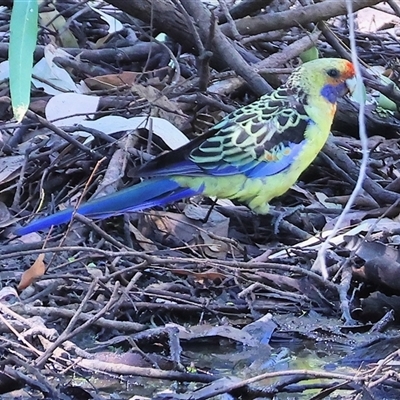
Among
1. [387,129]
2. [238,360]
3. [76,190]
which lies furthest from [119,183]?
[387,129]

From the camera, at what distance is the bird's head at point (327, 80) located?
3.55 metres

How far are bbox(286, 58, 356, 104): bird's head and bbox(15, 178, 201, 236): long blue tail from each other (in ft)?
2.19

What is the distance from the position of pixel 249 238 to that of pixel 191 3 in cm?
108

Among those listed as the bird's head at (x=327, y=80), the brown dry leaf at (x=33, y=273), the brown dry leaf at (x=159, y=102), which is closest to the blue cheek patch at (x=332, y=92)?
the bird's head at (x=327, y=80)

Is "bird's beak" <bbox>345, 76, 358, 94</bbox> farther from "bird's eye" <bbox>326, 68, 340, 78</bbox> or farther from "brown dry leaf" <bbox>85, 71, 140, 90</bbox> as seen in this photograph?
"brown dry leaf" <bbox>85, 71, 140, 90</bbox>

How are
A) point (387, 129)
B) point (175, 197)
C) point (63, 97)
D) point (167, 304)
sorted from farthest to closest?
1. point (387, 129)
2. point (63, 97)
3. point (175, 197)
4. point (167, 304)

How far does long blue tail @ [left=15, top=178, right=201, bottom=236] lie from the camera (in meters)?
2.99

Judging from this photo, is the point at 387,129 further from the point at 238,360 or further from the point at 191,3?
the point at 238,360

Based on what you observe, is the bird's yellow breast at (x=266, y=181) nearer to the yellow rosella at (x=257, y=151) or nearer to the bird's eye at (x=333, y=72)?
the yellow rosella at (x=257, y=151)

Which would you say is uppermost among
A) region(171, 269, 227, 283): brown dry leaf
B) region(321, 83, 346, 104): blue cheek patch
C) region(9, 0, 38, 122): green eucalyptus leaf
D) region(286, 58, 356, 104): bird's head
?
region(9, 0, 38, 122): green eucalyptus leaf

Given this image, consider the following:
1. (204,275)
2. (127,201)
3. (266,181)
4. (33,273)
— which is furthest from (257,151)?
(33,273)

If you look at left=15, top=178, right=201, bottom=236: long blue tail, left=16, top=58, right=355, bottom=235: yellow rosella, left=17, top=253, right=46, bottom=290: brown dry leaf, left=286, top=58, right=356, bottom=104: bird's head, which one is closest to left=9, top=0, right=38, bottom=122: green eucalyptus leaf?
left=17, top=253, right=46, bottom=290: brown dry leaf

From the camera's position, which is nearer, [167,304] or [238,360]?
[238,360]

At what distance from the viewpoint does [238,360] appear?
2.47 meters
